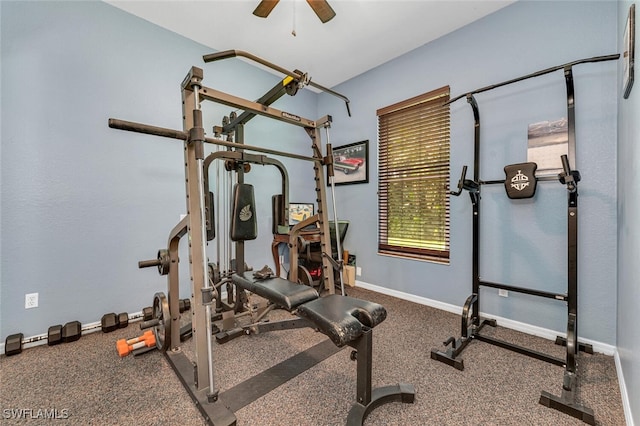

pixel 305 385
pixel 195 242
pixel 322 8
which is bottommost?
pixel 305 385

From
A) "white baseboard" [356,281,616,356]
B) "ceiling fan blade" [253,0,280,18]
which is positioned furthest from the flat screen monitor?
"ceiling fan blade" [253,0,280,18]

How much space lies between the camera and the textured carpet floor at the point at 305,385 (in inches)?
54.4

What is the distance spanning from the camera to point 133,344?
2.00 meters

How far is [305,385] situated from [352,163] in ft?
9.36

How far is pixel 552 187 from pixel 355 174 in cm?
215

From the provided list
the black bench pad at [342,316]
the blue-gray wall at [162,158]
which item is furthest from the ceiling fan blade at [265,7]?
the black bench pad at [342,316]

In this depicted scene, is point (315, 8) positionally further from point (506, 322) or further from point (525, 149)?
point (506, 322)

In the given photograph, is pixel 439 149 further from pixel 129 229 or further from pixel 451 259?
pixel 129 229

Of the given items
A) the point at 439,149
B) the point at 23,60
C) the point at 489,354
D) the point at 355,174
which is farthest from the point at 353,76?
the point at 489,354

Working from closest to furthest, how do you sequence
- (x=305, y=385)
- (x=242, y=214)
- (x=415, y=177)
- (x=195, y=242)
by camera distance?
(x=195, y=242), (x=305, y=385), (x=242, y=214), (x=415, y=177)

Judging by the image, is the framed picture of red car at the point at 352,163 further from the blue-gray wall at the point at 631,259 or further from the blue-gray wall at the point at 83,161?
the blue-gray wall at the point at 631,259

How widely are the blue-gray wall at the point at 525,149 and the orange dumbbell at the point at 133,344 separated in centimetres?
262

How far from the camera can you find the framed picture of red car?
3.61m

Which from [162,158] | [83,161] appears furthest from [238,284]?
[83,161]
